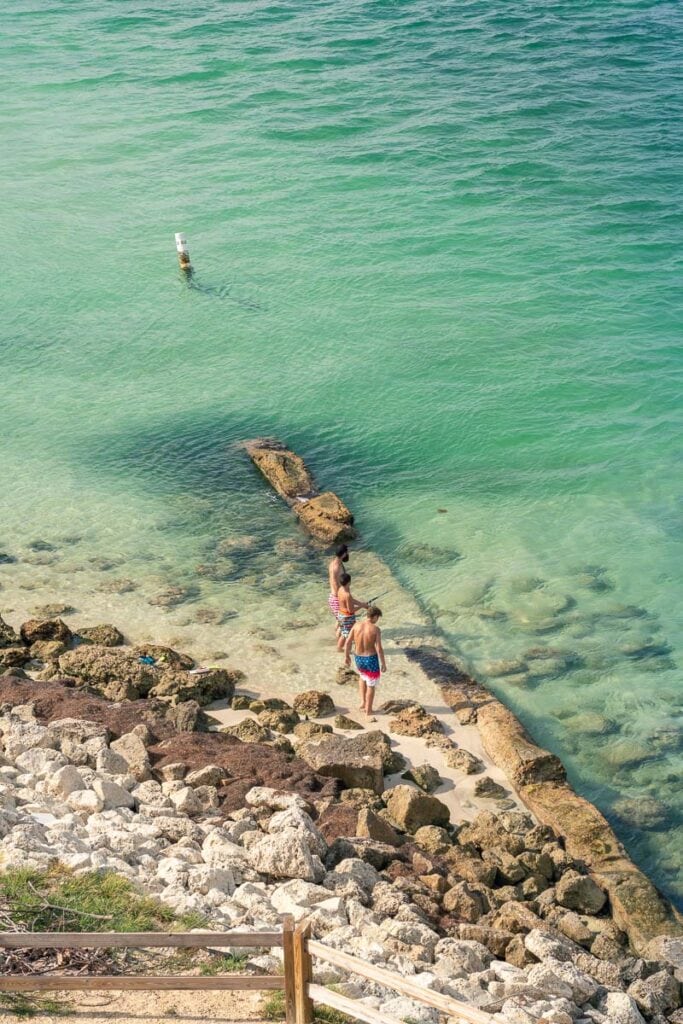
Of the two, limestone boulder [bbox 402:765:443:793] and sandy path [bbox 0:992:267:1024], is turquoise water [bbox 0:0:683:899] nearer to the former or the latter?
limestone boulder [bbox 402:765:443:793]

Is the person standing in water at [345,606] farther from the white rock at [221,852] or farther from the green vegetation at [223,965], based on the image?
the green vegetation at [223,965]

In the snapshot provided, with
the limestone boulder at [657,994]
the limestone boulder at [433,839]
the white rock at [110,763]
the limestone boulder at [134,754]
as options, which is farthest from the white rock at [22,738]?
the limestone boulder at [657,994]

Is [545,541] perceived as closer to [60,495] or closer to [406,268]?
[60,495]

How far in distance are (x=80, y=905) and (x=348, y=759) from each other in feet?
14.3

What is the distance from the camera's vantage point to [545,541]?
60.1ft

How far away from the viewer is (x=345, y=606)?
14938 mm

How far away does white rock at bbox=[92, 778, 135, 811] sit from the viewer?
34.5 ft

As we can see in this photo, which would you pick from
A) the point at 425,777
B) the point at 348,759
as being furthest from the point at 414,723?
the point at 348,759

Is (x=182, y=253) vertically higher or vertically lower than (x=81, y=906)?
lower

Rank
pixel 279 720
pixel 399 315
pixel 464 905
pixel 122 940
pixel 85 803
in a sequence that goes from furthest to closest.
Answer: pixel 399 315 < pixel 279 720 < pixel 85 803 < pixel 464 905 < pixel 122 940

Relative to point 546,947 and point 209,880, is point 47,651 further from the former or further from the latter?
point 546,947

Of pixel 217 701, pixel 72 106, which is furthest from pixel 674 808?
pixel 72 106

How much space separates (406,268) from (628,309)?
18.7 feet

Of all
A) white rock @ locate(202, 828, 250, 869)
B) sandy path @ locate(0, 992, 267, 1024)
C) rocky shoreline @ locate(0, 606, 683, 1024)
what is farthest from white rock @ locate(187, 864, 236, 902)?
sandy path @ locate(0, 992, 267, 1024)
